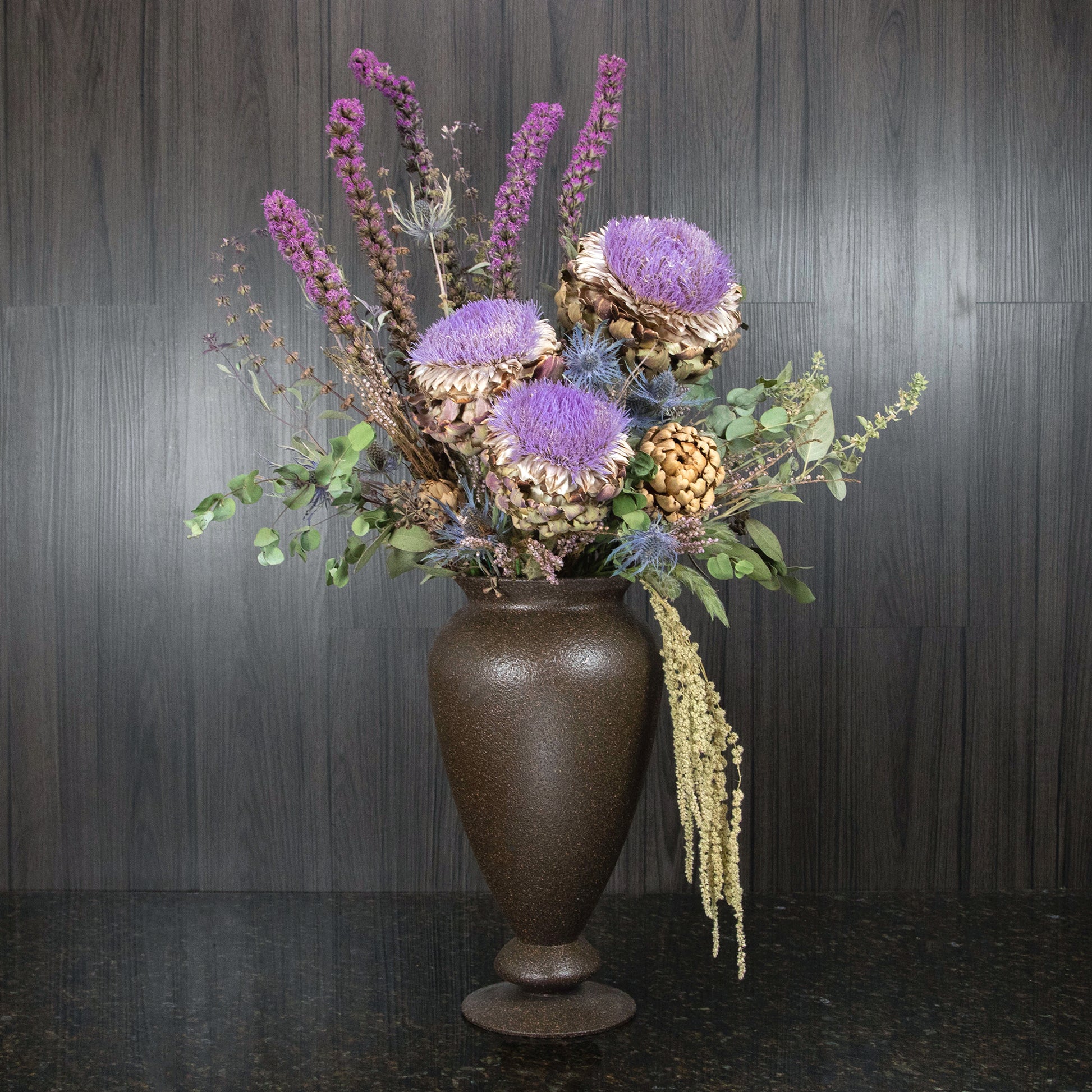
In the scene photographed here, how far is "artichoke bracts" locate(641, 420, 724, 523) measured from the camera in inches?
30.7

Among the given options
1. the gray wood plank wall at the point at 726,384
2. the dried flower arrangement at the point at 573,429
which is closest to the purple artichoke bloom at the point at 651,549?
the dried flower arrangement at the point at 573,429

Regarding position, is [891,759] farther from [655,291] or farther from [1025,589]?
[655,291]

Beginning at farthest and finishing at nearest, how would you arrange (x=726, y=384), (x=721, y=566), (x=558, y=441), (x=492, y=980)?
(x=726, y=384) → (x=492, y=980) → (x=721, y=566) → (x=558, y=441)

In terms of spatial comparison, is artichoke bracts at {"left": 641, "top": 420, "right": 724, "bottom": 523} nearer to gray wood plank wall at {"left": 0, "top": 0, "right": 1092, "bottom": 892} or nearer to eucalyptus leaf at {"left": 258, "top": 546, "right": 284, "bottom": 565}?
eucalyptus leaf at {"left": 258, "top": 546, "right": 284, "bottom": 565}

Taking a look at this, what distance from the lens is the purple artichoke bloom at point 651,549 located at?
0.77 meters

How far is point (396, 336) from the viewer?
86 cm

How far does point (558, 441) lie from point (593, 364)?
0.09 meters

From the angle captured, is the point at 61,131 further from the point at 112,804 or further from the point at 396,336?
the point at 112,804

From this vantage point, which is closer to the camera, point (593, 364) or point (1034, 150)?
point (593, 364)

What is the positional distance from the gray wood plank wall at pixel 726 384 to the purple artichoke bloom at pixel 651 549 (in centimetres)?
46

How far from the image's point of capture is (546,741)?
793mm

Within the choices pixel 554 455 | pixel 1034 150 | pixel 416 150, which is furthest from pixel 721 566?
pixel 1034 150

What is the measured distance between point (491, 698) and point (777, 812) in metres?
0.57

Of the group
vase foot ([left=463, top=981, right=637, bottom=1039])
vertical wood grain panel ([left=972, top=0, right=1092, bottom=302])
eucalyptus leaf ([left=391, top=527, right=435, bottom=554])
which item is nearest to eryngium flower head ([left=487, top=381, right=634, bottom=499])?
eucalyptus leaf ([left=391, top=527, right=435, bottom=554])
